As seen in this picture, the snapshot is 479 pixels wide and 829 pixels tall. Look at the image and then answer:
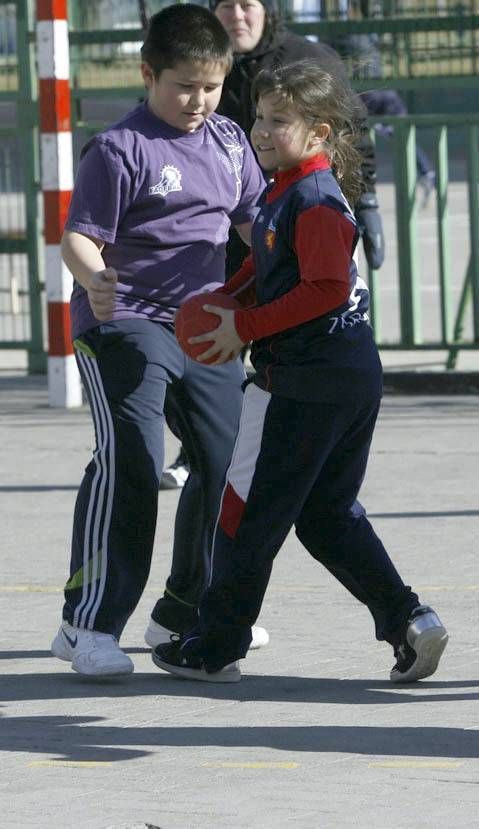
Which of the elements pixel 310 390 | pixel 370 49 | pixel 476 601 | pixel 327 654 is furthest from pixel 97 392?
pixel 370 49

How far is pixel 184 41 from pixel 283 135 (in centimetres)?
42

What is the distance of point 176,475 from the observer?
7.74 m

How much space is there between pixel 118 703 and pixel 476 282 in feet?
19.0

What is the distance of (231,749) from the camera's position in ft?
14.4

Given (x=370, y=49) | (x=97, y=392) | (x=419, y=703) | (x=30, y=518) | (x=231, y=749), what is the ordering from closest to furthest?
(x=231, y=749), (x=419, y=703), (x=97, y=392), (x=30, y=518), (x=370, y=49)

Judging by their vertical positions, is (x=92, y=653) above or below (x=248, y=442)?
below

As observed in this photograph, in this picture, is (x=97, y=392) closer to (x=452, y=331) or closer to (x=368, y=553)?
(x=368, y=553)

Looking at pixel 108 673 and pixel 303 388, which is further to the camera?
pixel 108 673

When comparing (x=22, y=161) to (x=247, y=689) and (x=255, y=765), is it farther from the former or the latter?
(x=255, y=765)

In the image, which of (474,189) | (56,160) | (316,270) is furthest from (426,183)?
(316,270)

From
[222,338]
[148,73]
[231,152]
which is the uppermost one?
[148,73]

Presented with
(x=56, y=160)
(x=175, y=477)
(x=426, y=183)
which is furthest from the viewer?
(x=426, y=183)

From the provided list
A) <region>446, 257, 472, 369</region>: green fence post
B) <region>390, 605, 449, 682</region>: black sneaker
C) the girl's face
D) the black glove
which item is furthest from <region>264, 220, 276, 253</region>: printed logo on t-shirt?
<region>446, 257, 472, 369</region>: green fence post

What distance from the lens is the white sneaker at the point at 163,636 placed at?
5.30 meters
